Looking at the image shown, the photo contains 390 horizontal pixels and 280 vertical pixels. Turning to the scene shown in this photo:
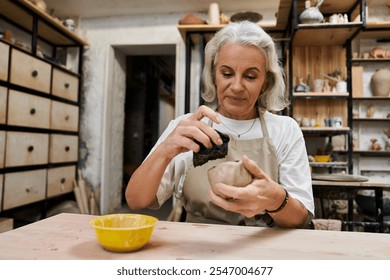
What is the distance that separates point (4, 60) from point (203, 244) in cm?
291

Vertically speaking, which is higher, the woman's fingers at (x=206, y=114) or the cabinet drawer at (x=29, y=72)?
the cabinet drawer at (x=29, y=72)

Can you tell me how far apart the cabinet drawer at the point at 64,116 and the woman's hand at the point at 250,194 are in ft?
11.3

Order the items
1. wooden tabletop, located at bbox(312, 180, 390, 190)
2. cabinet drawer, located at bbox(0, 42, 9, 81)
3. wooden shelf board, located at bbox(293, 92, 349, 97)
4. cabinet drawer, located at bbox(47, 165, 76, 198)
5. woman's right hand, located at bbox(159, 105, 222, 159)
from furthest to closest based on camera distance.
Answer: cabinet drawer, located at bbox(47, 165, 76, 198)
wooden shelf board, located at bbox(293, 92, 349, 97)
cabinet drawer, located at bbox(0, 42, 9, 81)
wooden tabletop, located at bbox(312, 180, 390, 190)
woman's right hand, located at bbox(159, 105, 222, 159)

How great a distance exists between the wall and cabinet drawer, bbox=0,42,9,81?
5.67ft

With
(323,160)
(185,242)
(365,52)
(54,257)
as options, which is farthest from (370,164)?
(54,257)

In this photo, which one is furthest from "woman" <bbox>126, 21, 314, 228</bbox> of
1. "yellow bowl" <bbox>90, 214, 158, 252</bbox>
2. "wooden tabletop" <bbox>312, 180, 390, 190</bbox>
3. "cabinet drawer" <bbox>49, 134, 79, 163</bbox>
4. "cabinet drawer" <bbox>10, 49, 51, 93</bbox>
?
"cabinet drawer" <bbox>49, 134, 79, 163</bbox>

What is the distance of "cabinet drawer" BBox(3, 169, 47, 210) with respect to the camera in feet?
9.73

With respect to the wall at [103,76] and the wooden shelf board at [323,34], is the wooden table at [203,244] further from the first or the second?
the wall at [103,76]

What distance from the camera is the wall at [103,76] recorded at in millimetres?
4547

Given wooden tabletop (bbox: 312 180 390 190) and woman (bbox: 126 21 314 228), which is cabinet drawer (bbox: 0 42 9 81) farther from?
wooden tabletop (bbox: 312 180 390 190)

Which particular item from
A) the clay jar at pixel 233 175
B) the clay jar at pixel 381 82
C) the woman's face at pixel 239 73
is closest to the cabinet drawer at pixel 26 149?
the woman's face at pixel 239 73

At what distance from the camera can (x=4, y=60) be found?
2.89m

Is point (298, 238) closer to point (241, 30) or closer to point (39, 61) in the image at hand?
point (241, 30)
